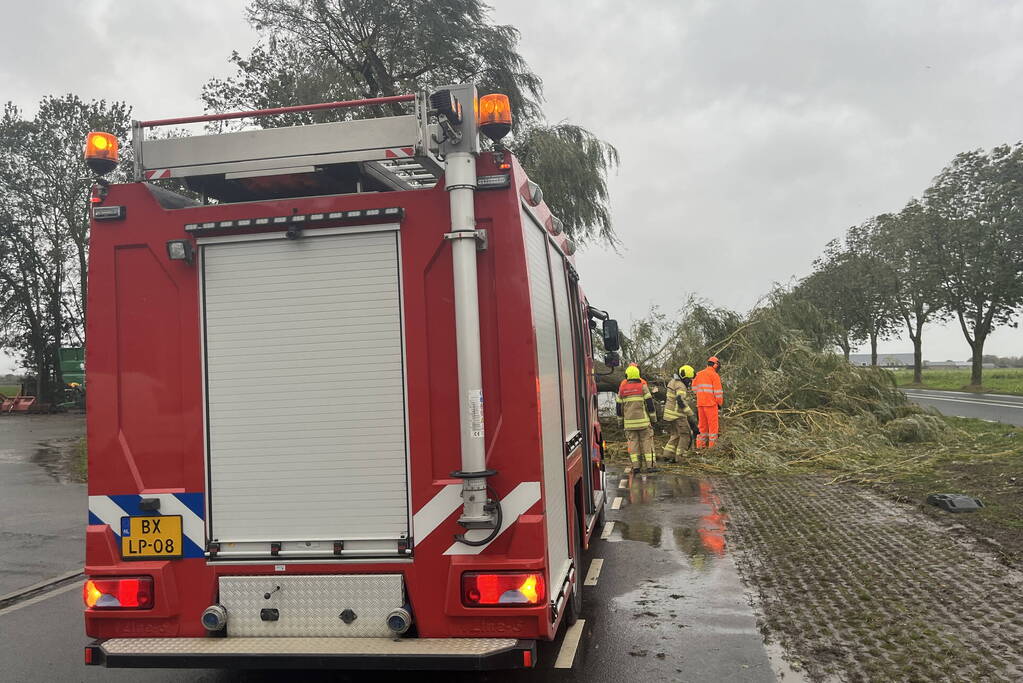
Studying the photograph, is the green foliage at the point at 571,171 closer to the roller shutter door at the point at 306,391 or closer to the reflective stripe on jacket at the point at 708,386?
the reflective stripe on jacket at the point at 708,386

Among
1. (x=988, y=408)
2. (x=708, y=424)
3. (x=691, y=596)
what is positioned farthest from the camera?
(x=988, y=408)

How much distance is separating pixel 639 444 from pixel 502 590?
9.99m

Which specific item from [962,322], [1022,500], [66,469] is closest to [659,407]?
[1022,500]

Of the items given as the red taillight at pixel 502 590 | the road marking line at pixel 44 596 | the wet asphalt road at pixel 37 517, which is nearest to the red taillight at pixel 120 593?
the red taillight at pixel 502 590

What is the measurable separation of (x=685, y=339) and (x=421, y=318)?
15187 mm

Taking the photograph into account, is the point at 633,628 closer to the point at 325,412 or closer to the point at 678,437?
the point at 325,412

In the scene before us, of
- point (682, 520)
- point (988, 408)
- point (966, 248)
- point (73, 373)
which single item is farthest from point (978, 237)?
point (73, 373)

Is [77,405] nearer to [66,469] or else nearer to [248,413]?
[66,469]

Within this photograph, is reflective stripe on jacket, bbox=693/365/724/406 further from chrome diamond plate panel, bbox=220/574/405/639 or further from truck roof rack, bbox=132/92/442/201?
chrome diamond plate panel, bbox=220/574/405/639

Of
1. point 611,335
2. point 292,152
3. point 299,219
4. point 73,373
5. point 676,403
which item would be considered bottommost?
point 676,403

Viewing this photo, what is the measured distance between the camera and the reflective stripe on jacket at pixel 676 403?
14148mm

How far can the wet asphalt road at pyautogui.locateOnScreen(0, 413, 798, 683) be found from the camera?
4.95 m

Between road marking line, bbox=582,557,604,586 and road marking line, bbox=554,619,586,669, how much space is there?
1.11 m

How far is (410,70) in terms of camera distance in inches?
821
